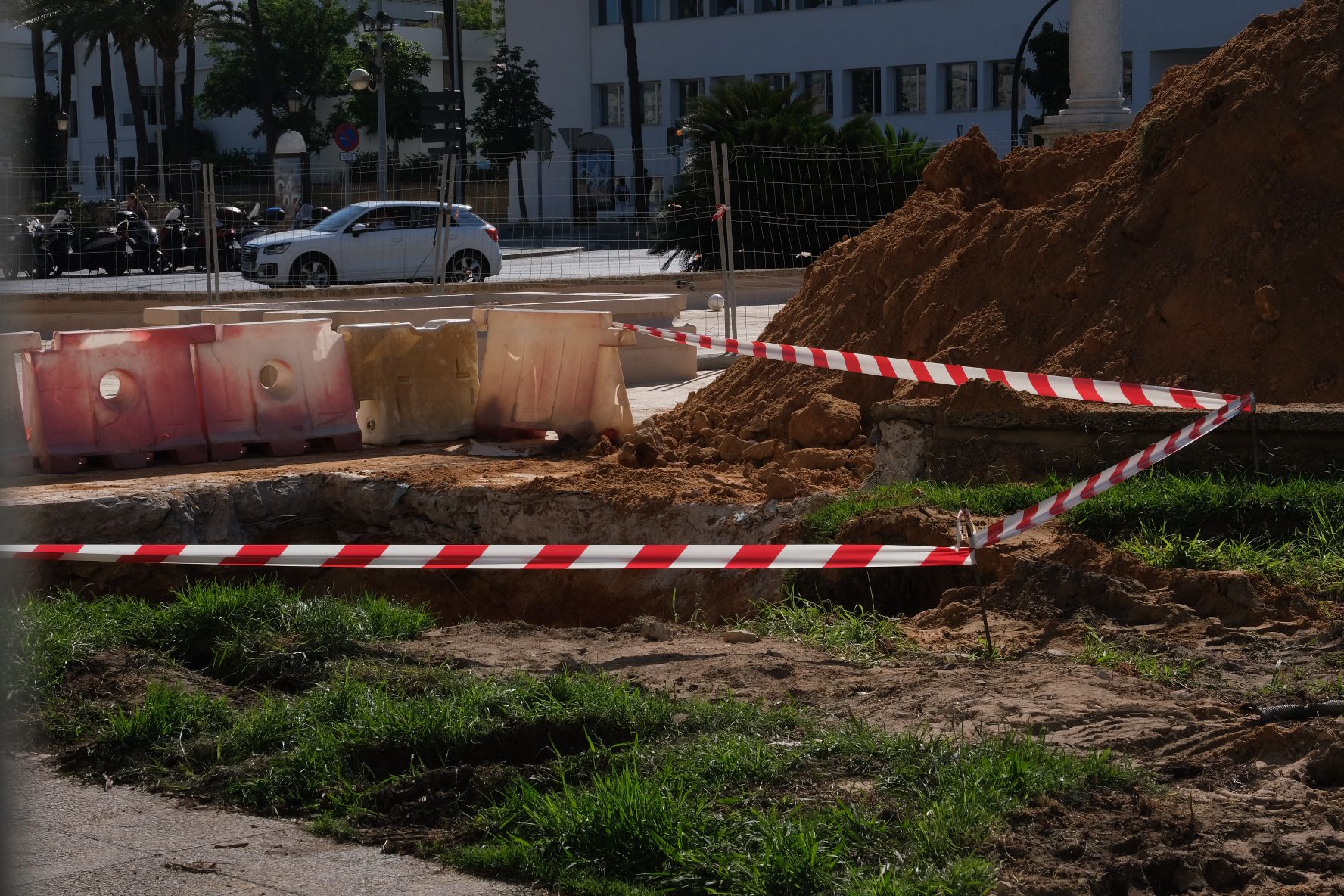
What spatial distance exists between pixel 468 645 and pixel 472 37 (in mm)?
76087

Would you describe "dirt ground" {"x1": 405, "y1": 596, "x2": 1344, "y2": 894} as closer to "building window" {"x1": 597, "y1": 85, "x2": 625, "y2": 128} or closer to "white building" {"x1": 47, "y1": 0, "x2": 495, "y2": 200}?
"building window" {"x1": 597, "y1": 85, "x2": 625, "y2": 128}

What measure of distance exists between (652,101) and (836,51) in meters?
8.52

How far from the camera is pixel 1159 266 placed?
9.76m

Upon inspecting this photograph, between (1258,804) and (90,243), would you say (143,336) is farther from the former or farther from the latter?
(90,243)

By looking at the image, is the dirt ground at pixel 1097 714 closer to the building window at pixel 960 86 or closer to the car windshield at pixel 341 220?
the car windshield at pixel 341 220

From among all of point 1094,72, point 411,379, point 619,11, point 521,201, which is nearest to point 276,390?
point 411,379

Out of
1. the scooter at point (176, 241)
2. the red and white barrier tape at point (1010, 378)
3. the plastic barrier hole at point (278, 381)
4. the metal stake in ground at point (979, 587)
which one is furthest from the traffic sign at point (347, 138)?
the metal stake in ground at point (979, 587)

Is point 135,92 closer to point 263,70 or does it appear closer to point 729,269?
point 263,70

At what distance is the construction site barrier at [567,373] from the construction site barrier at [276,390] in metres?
1.27

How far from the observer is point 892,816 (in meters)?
4.00

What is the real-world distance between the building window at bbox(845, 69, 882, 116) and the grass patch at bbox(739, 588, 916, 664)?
153 ft

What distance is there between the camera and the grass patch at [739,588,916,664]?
6203 mm

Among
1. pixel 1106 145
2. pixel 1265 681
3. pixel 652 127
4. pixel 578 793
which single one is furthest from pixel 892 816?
pixel 652 127

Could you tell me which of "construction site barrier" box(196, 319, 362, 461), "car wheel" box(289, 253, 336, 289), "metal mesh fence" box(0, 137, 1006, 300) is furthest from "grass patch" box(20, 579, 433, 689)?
"car wheel" box(289, 253, 336, 289)
